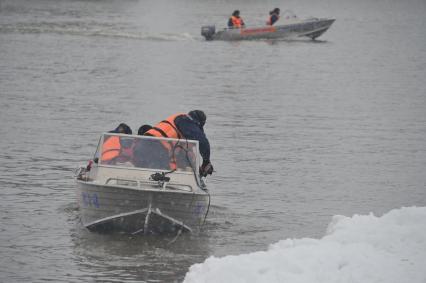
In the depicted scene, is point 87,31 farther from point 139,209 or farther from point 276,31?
point 139,209

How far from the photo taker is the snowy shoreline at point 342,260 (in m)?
10.8

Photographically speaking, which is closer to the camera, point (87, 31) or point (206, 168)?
point (206, 168)

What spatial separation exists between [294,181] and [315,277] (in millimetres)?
9300

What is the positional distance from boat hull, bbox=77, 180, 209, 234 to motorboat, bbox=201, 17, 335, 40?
120ft

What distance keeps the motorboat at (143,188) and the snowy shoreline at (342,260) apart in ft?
7.31

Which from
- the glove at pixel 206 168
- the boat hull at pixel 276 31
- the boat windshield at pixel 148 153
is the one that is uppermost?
the boat windshield at pixel 148 153

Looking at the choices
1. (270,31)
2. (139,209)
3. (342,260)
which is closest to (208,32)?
(270,31)

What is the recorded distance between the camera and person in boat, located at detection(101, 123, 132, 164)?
585 inches

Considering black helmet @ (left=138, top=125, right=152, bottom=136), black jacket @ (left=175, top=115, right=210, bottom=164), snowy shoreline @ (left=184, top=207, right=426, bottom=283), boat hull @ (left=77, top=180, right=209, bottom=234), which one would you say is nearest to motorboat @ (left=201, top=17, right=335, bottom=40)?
black helmet @ (left=138, top=125, right=152, bottom=136)

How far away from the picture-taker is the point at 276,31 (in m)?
51.4

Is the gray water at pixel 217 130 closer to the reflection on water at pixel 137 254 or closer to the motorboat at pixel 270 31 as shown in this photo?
the reflection on water at pixel 137 254

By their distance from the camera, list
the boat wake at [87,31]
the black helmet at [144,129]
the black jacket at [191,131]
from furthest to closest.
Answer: the boat wake at [87,31]
the black helmet at [144,129]
the black jacket at [191,131]

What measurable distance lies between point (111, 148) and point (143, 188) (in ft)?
4.51

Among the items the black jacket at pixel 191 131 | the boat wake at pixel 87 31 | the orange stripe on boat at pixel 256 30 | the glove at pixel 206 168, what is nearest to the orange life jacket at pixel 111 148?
the black jacket at pixel 191 131
